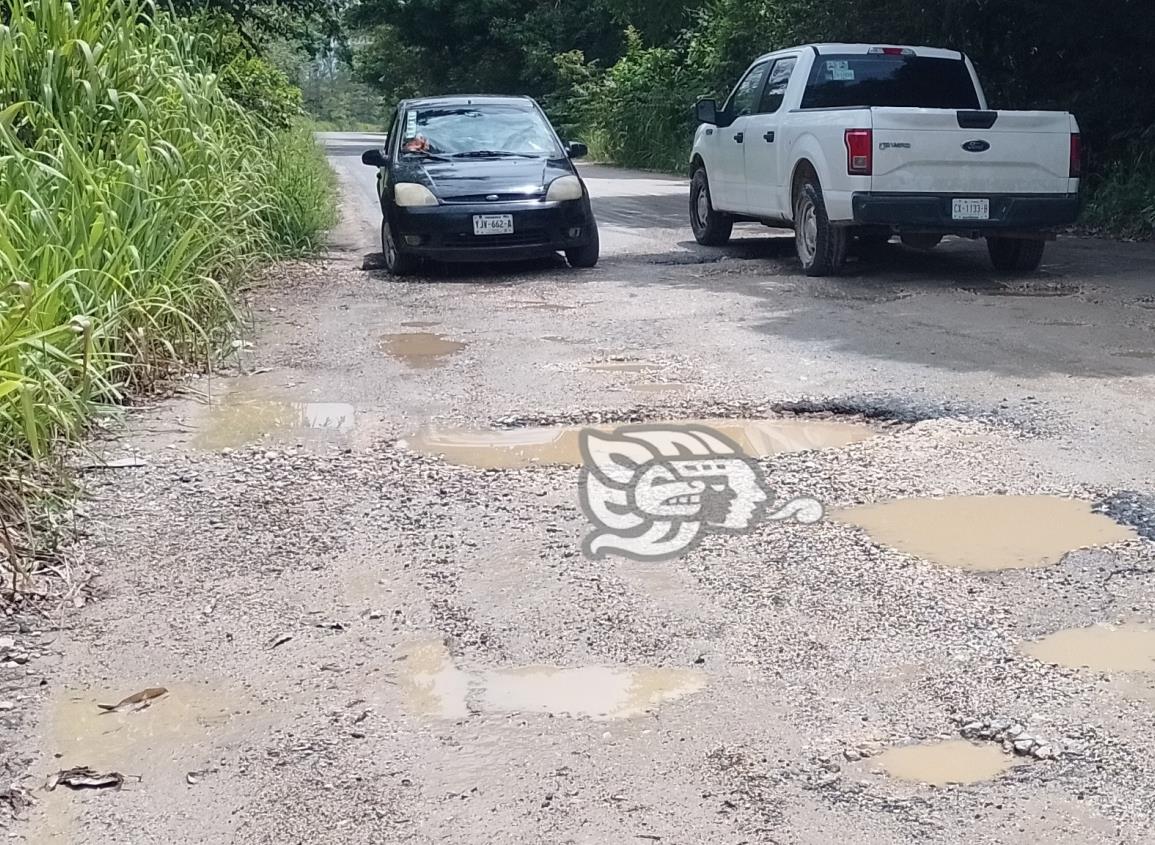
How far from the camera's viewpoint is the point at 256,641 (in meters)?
3.94

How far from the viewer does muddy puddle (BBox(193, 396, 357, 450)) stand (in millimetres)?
6082

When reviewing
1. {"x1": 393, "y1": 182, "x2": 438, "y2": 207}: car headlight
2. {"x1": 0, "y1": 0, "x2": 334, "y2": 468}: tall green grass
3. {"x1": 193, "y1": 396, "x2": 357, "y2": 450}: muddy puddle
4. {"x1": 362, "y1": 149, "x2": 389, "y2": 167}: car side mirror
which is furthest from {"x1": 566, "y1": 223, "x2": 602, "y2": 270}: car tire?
{"x1": 193, "y1": 396, "x2": 357, "y2": 450}: muddy puddle

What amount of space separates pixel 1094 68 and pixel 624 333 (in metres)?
10.5

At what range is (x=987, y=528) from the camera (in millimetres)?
4734

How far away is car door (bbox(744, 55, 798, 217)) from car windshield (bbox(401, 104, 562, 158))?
5.44 ft

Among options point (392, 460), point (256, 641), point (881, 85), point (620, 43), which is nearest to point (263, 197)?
point (392, 460)

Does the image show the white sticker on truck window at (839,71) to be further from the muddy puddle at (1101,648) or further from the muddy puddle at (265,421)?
the muddy puddle at (1101,648)

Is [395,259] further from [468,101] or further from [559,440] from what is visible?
[559,440]

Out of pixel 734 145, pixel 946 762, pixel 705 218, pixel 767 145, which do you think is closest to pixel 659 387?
pixel 946 762

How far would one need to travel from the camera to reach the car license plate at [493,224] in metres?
11.0

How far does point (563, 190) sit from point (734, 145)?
205cm

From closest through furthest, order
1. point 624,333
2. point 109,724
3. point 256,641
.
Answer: point 109,724, point 256,641, point 624,333

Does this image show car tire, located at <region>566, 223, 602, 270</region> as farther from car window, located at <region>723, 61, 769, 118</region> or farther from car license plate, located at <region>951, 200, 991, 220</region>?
car license plate, located at <region>951, 200, 991, 220</region>

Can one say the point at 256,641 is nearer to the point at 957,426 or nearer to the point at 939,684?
the point at 939,684
